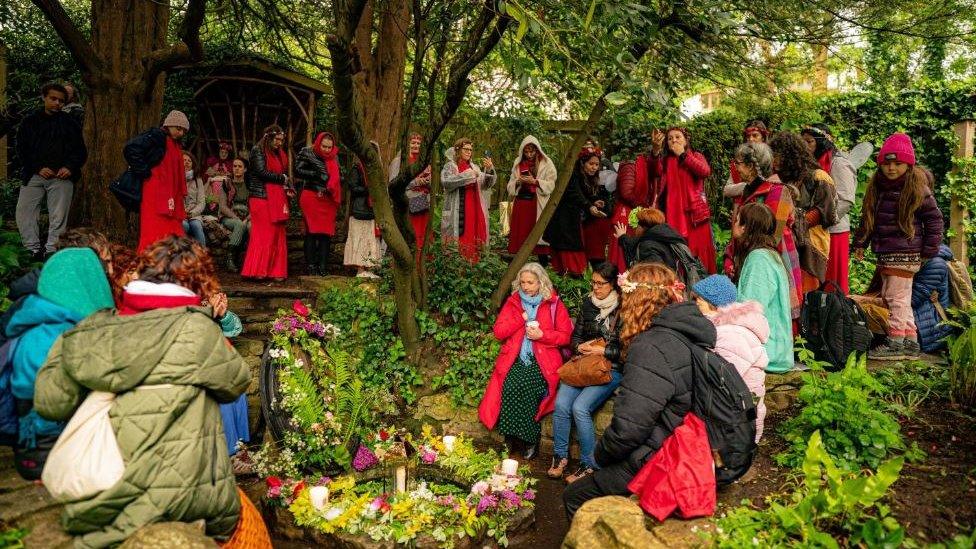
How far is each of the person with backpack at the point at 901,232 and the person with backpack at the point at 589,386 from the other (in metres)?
2.19

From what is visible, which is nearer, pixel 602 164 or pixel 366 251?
pixel 366 251

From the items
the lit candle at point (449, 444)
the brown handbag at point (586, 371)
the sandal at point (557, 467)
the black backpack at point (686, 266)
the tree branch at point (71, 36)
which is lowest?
the sandal at point (557, 467)

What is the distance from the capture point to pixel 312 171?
295 inches

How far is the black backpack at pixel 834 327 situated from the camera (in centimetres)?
504

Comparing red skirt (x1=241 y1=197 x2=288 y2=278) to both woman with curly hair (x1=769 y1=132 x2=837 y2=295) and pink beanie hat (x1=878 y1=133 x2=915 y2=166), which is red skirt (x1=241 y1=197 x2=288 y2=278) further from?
pink beanie hat (x1=878 y1=133 x2=915 y2=166)

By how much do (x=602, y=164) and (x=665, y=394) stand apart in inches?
217

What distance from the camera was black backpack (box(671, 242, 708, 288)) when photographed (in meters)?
5.54

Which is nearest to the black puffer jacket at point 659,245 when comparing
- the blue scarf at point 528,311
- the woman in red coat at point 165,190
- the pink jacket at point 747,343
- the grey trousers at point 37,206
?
the blue scarf at point 528,311

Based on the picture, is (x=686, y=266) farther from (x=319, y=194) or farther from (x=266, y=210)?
(x=266, y=210)

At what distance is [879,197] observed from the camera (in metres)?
5.61

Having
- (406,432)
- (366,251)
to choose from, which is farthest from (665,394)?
(366,251)

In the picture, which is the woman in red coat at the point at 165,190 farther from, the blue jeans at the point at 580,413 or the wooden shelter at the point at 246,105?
the wooden shelter at the point at 246,105

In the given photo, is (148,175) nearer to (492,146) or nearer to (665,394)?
(665,394)

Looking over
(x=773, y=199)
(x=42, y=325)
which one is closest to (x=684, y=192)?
(x=773, y=199)
